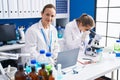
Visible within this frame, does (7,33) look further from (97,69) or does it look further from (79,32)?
(97,69)

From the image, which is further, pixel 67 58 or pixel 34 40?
pixel 34 40

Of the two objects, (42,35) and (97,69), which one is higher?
(42,35)

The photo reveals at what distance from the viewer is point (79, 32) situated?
89.1 inches

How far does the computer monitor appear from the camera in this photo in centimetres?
261

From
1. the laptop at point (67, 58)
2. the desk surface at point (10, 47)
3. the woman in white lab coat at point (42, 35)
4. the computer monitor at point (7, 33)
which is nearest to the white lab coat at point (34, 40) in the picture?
the woman in white lab coat at point (42, 35)

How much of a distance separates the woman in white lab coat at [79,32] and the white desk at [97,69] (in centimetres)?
39

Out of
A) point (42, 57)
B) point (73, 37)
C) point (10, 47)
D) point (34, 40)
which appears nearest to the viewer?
point (42, 57)

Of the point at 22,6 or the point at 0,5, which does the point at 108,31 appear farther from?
the point at 0,5

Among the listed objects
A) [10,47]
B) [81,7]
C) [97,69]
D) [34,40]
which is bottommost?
[97,69]

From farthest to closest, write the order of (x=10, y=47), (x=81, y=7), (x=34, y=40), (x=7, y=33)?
(x=81, y=7) → (x=7, y=33) → (x=10, y=47) → (x=34, y=40)

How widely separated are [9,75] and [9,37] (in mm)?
1475

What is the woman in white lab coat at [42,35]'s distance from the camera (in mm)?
1789

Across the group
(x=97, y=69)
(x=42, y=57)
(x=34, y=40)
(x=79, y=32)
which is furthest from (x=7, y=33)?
(x=97, y=69)

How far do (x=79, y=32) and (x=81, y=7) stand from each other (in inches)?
47.5
